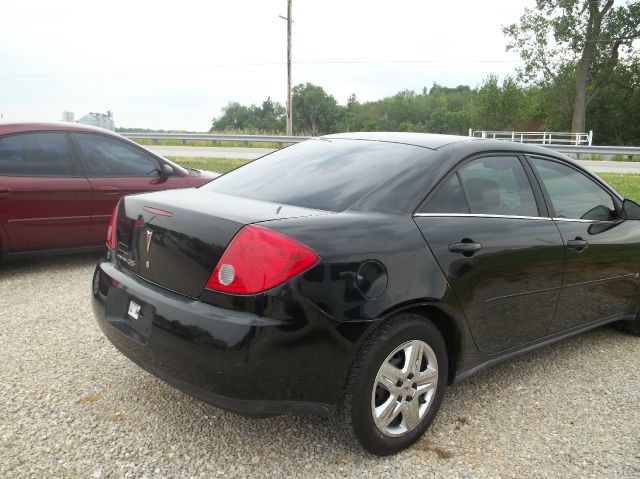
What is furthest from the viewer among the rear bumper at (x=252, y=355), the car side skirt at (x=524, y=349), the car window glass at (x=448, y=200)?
the car side skirt at (x=524, y=349)

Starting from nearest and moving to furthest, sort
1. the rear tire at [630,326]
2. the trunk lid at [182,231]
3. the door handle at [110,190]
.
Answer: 1. the trunk lid at [182,231]
2. the rear tire at [630,326]
3. the door handle at [110,190]

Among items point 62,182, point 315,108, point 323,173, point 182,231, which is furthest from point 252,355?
point 315,108

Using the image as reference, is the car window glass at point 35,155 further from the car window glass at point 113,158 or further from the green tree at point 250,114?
the green tree at point 250,114

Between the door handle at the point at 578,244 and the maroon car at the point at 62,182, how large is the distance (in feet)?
13.9

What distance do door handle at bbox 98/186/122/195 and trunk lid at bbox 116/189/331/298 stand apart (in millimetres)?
2999

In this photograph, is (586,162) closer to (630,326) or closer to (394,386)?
(630,326)

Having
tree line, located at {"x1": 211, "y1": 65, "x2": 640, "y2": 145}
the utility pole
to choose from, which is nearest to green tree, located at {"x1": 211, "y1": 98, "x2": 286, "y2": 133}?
tree line, located at {"x1": 211, "y1": 65, "x2": 640, "y2": 145}

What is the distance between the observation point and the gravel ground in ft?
8.21

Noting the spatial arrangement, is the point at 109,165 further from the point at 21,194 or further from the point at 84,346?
the point at 84,346

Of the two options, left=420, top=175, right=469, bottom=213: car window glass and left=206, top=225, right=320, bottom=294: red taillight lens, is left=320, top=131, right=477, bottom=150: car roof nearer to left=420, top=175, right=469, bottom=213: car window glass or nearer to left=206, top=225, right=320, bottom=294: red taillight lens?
left=420, top=175, right=469, bottom=213: car window glass

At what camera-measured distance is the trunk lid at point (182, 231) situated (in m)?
2.41

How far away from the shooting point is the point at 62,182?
5516 mm

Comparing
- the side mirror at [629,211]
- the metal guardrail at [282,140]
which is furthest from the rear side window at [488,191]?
the metal guardrail at [282,140]

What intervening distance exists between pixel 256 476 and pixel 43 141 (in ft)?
14.4
